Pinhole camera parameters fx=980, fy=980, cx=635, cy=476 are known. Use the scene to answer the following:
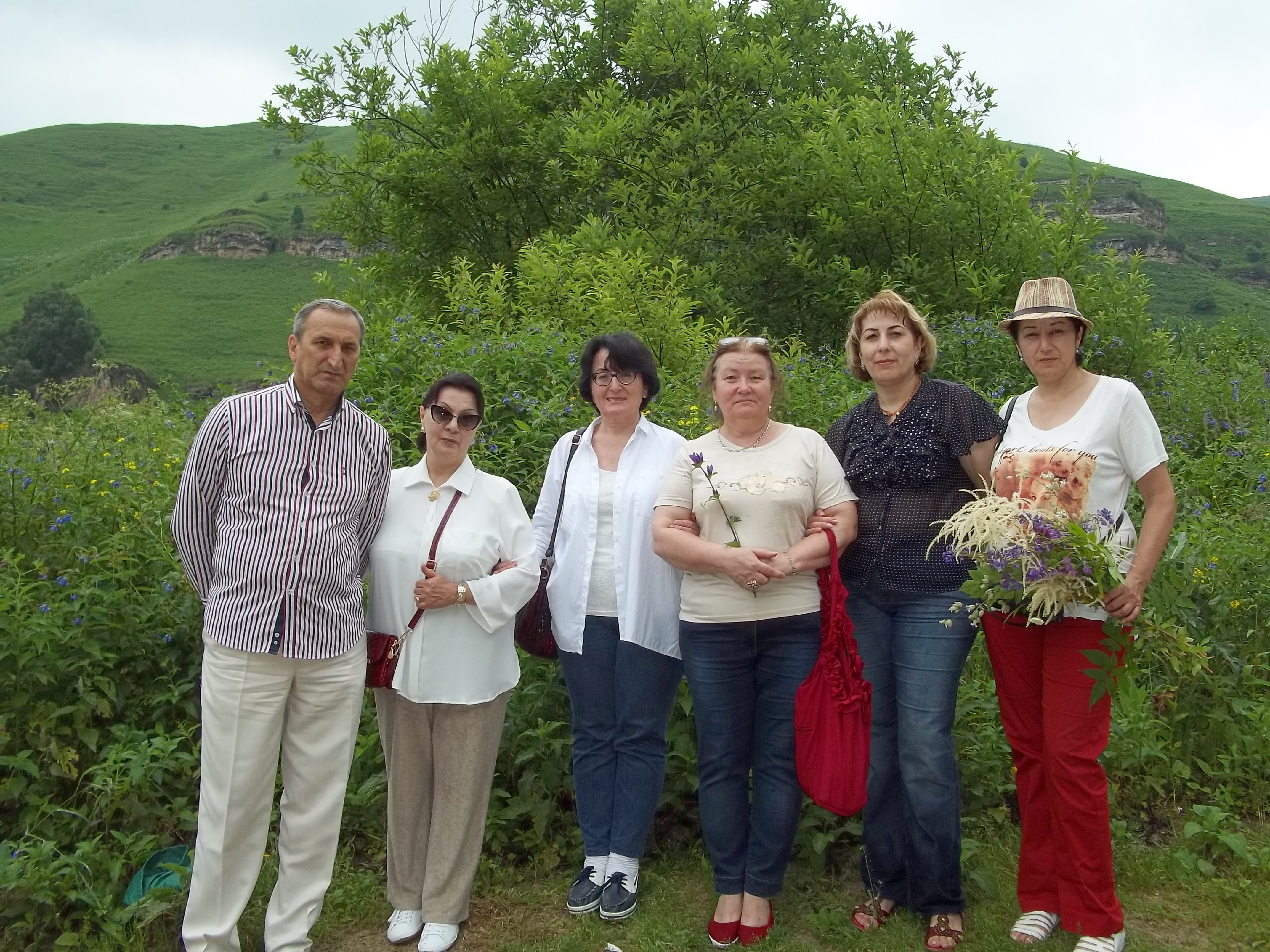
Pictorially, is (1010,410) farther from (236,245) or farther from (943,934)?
(236,245)

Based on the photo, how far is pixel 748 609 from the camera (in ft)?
10.9

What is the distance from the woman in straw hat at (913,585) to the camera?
3.20 meters

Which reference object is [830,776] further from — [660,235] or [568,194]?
[568,194]

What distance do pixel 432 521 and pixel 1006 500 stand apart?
190cm

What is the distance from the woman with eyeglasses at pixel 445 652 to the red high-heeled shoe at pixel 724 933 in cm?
88

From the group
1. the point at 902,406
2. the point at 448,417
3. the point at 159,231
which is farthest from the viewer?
the point at 159,231

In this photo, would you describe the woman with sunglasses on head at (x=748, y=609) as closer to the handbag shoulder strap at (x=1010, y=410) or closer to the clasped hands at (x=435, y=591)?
the handbag shoulder strap at (x=1010, y=410)

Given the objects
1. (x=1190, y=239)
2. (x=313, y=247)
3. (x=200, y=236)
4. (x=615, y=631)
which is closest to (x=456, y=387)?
(x=615, y=631)

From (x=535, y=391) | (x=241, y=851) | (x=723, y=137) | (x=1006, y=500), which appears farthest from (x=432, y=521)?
(x=723, y=137)

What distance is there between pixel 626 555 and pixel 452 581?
626 mm

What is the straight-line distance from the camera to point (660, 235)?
32.8 ft

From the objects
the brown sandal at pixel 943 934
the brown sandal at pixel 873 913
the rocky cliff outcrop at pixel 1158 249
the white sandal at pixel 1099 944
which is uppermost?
the rocky cliff outcrop at pixel 1158 249

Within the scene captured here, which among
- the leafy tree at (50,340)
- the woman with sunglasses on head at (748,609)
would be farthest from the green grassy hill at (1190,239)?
the leafy tree at (50,340)

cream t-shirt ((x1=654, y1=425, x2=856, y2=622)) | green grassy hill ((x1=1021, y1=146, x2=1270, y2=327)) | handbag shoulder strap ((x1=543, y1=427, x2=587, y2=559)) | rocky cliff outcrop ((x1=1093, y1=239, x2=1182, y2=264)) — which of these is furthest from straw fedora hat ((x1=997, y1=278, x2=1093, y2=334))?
rocky cliff outcrop ((x1=1093, y1=239, x2=1182, y2=264))
